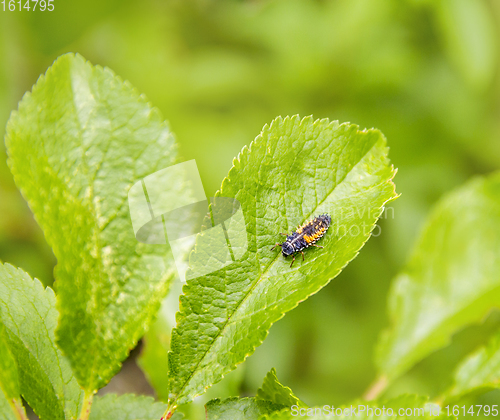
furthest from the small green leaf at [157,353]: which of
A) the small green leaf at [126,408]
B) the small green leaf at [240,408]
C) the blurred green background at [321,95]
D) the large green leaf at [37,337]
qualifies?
the blurred green background at [321,95]

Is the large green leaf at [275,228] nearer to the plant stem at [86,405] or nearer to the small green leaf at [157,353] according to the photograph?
the plant stem at [86,405]

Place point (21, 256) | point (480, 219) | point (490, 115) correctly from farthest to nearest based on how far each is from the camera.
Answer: point (490, 115) < point (21, 256) < point (480, 219)

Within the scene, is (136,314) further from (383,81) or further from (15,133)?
(383,81)

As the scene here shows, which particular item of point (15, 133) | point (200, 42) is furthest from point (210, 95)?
point (15, 133)

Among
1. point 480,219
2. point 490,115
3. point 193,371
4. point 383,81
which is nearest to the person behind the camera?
point 193,371

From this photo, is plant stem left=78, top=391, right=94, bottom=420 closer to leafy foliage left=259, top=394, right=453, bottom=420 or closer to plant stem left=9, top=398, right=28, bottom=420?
plant stem left=9, top=398, right=28, bottom=420
